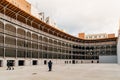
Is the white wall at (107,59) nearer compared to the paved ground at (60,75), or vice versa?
the paved ground at (60,75)

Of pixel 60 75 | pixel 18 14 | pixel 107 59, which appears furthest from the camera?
pixel 107 59

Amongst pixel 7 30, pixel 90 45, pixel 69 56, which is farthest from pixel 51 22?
pixel 7 30

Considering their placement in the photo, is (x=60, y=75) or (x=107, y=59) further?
(x=107, y=59)

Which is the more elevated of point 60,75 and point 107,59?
point 60,75

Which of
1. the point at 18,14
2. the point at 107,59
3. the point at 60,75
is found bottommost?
the point at 107,59

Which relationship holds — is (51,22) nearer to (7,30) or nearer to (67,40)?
(67,40)

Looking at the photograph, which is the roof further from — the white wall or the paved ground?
the white wall

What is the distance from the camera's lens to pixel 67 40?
295ft

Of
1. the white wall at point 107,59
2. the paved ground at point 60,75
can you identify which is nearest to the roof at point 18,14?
the paved ground at point 60,75

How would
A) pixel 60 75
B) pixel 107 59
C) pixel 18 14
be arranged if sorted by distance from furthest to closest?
pixel 107 59
pixel 18 14
pixel 60 75

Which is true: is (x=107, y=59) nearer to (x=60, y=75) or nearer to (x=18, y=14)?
(x=18, y=14)

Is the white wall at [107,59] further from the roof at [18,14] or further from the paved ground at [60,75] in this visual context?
the paved ground at [60,75]

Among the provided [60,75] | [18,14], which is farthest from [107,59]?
[60,75]

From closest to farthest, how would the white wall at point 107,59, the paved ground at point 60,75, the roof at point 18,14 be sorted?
the paved ground at point 60,75 → the roof at point 18,14 → the white wall at point 107,59
